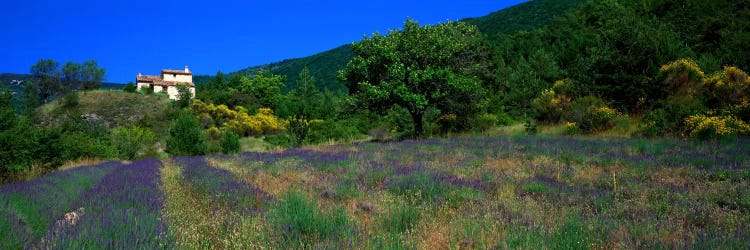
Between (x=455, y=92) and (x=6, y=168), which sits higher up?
(x=455, y=92)

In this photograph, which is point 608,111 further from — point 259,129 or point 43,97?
point 43,97

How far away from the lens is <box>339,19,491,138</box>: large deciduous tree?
2022 centimetres

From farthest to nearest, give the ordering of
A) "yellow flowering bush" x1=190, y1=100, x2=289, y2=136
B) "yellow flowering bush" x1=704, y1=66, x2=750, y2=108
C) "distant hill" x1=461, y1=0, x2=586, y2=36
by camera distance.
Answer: "distant hill" x1=461, y1=0, x2=586, y2=36, "yellow flowering bush" x1=190, y1=100, x2=289, y2=136, "yellow flowering bush" x1=704, y1=66, x2=750, y2=108

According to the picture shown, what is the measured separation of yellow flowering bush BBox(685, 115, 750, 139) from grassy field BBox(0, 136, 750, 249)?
5.56 metres

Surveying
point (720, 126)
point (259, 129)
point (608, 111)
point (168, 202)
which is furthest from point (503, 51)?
point (168, 202)

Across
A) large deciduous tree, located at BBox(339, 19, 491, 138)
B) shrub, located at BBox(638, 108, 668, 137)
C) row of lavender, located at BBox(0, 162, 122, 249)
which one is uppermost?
large deciduous tree, located at BBox(339, 19, 491, 138)

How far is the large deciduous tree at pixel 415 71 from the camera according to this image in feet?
66.3

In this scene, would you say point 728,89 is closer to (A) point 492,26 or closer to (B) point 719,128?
(B) point 719,128

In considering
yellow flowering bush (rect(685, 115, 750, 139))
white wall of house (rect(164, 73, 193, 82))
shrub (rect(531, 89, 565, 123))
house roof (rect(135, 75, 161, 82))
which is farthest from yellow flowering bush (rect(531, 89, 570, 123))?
white wall of house (rect(164, 73, 193, 82))

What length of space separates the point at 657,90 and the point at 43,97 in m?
109

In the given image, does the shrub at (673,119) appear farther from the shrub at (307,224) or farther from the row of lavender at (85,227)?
the row of lavender at (85,227)

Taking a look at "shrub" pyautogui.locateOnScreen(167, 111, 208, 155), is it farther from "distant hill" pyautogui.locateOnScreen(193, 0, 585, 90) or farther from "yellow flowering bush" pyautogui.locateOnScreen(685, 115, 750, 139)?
"distant hill" pyautogui.locateOnScreen(193, 0, 585, 90)

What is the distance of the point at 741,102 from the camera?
15344mm

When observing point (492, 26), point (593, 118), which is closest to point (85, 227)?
point (593, 118)
